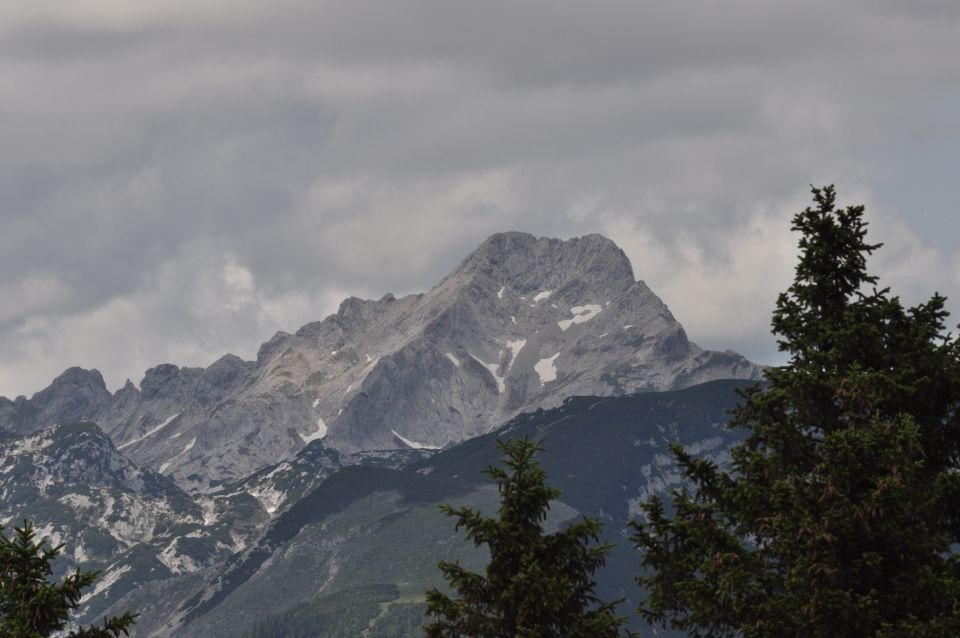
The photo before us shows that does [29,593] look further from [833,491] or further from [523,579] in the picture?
[833,491]

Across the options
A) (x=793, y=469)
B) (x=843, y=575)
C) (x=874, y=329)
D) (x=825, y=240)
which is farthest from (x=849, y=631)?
(x=825, y=240)

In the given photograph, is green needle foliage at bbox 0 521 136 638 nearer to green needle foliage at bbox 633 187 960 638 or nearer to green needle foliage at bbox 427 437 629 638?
green needle foliage at bbox 427 437 629 638

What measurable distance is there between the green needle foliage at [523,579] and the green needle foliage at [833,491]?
12.0 feet

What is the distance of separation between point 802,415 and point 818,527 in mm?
6847

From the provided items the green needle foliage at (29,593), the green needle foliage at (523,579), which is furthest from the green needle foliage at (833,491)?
the green needle foliage at (29,593)

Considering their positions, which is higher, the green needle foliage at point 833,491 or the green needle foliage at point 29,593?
the green needle foliage at point 833,491

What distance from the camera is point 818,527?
34.9 meters

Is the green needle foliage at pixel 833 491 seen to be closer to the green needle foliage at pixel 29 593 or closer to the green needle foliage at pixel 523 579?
the green needle foliage at pixel 523 579

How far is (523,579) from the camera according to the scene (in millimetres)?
35281

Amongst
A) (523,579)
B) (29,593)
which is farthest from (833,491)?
(29,593)

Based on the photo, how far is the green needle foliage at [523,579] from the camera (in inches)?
1405

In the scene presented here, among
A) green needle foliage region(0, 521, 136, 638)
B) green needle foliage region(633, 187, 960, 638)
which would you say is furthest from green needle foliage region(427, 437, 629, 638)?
green needle foliage region(0, 521, 136, 638)

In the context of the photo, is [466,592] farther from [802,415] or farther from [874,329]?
Answer: [874,329]

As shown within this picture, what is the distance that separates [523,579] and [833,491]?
9.44 meters
